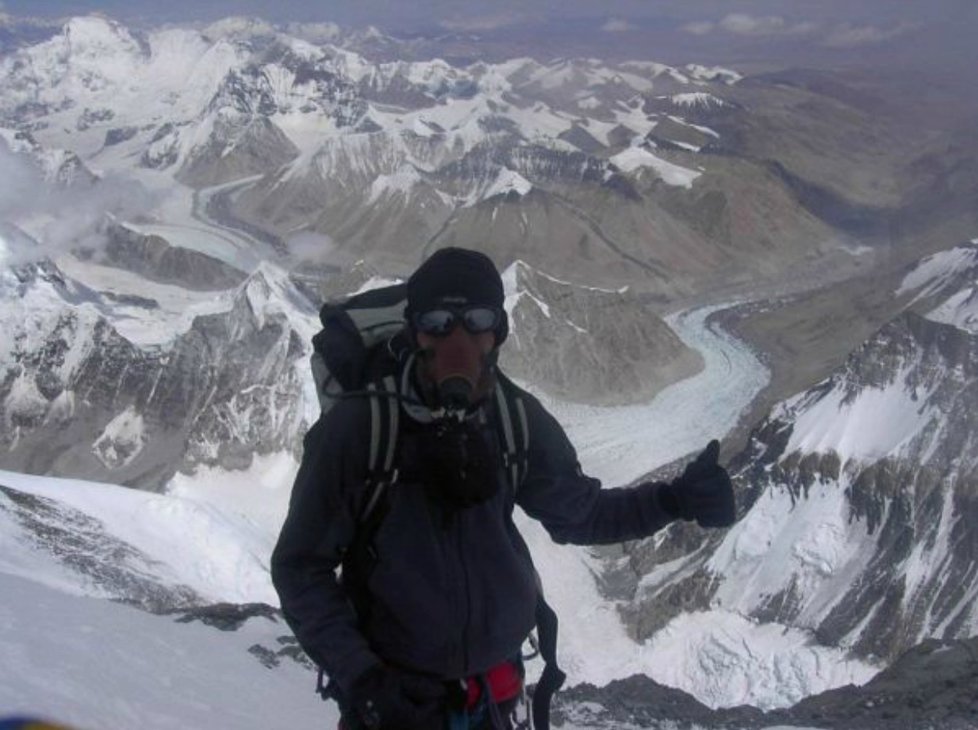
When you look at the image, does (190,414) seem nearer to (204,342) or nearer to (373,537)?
(204,342)

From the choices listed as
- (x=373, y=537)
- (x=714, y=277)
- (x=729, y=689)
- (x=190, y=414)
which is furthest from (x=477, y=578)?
(x=714, y=277)

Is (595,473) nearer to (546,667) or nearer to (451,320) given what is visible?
(546,667)

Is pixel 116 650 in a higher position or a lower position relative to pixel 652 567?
higher

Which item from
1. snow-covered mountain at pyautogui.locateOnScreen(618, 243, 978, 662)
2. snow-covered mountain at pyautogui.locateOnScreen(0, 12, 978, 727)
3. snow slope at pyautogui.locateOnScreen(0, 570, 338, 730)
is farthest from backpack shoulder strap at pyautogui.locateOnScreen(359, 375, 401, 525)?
snow-covered mountain at pyautogui.locateOnScreen(618, 243, 978, 662)

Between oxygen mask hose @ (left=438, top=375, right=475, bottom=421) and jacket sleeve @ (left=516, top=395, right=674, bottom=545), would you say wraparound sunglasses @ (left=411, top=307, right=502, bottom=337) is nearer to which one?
oxygen mask hose @ (left=438, top=375, right=475, bottom=421)

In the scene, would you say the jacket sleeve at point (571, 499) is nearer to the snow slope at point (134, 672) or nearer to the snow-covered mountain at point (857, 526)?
the snow slope at point (134, 672)


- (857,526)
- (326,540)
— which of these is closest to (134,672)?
(326,540)
